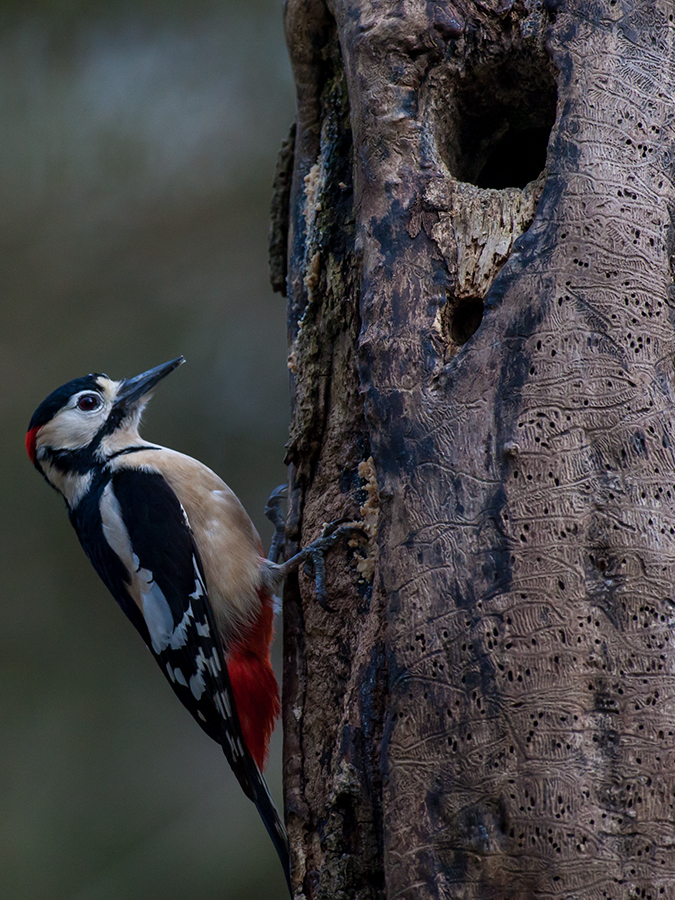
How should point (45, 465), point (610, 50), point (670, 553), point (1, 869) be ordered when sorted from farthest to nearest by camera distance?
point (1, 869), point (45, 465), point (610, 50), point (670, 553)

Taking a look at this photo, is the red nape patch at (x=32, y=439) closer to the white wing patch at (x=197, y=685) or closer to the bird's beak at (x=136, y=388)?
the bird's beak at (x=136, y=388)

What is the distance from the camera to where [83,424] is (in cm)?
329

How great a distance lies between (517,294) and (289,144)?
4.16ft

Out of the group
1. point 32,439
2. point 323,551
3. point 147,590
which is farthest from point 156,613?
point 323,551

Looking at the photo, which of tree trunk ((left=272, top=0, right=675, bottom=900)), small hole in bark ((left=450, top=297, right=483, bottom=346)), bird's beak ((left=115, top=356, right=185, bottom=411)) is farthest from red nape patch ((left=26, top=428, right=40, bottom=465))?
small hole in bark ((left=450, top=297, right=483, bottom=346))

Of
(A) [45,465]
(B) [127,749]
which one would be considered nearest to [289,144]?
(A) [45,465]

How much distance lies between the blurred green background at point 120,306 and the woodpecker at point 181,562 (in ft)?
6.35

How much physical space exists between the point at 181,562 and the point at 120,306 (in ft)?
9.53

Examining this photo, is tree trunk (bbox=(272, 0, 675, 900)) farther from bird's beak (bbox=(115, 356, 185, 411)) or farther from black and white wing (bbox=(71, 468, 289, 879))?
bird's beak (bbox=(115, 356, 185, 411))

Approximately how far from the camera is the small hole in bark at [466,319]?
6.17 ft

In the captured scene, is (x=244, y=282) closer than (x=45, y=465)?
No

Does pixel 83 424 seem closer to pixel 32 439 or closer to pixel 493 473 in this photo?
pixel 32 439

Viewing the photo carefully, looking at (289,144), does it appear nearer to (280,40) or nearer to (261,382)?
(261,382)

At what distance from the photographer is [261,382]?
5.32m
